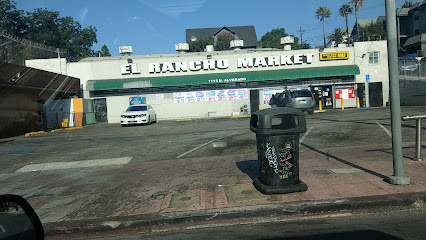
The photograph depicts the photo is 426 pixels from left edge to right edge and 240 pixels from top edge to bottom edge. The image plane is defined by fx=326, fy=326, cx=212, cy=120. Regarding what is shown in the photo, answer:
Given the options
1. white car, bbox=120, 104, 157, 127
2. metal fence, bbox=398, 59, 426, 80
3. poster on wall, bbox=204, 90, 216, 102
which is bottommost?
white car, bbox=120, 104, 157, 127

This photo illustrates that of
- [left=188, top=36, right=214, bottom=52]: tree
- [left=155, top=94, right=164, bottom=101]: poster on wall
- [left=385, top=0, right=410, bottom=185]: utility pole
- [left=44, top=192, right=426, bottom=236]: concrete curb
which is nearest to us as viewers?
[left=44, top=192, right=426, bottom=236]: concrete curb

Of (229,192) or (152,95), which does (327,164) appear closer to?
(229,192)

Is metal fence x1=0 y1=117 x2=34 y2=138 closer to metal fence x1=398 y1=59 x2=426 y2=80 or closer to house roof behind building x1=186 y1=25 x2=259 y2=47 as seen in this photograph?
metal fence x1=398 y1=59 x2=426 y2=80

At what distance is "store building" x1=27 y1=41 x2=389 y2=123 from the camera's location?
26688 mm

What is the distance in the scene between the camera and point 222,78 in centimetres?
2670

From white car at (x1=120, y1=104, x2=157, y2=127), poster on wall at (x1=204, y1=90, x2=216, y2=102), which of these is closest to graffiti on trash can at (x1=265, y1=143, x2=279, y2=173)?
white car at (x1=120, y1=104, x2=157, y2=127)

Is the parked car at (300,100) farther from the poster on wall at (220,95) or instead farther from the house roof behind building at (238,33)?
the house roof behind building at (238,33)

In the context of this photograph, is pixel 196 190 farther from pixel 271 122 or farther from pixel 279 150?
pixel 271 122

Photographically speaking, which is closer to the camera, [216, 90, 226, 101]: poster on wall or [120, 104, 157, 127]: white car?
[120, 104, 157, 127]: white car

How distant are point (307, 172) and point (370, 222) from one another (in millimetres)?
2507

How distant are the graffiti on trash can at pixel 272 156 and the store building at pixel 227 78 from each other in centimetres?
2118

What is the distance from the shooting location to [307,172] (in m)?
7.25

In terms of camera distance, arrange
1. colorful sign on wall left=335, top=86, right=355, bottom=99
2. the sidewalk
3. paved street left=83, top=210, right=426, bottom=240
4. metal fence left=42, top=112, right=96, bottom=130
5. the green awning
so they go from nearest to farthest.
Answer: paved street left=83, top=210, right=426, bottom=240, the sidewalk, metal fence left=42, top=112, right=96, bottom=130, the green awning, colorful sign on wall left=335, top=86, right=355, bottom=99

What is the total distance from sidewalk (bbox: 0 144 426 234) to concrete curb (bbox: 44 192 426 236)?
0.6 inches
